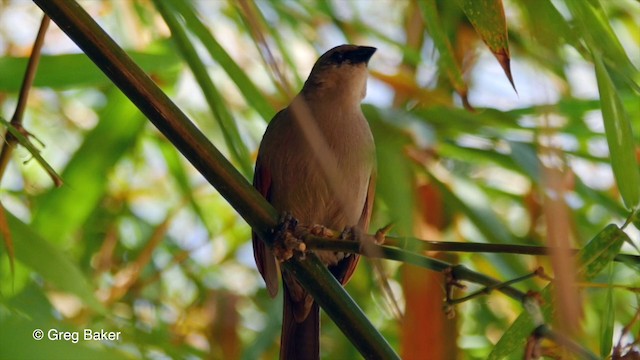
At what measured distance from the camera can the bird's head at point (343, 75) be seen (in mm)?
2146

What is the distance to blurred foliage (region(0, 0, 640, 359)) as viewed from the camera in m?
1.17

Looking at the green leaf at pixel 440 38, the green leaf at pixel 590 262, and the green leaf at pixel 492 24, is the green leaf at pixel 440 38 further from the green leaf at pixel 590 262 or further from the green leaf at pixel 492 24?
the green leaf at pixel 590 262

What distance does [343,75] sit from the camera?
218 centimetres

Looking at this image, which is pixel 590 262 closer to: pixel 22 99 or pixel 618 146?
pixel 618 146

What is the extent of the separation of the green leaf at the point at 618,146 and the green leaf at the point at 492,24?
116 millimetres

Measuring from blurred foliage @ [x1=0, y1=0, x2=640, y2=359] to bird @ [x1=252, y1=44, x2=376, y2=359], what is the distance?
67mm

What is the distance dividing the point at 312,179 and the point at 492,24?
908mm

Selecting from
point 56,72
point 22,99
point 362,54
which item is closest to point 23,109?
point 22,99

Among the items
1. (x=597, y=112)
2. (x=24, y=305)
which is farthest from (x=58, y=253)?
(x=597, y=112)

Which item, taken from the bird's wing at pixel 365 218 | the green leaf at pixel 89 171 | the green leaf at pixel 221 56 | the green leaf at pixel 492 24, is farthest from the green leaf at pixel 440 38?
the green leaf at pixel 89 171

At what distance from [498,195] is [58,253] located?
59.1 inches

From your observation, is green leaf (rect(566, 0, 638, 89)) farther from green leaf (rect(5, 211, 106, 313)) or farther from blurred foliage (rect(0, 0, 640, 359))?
green leaf (rect(5, 211, 106, 313))

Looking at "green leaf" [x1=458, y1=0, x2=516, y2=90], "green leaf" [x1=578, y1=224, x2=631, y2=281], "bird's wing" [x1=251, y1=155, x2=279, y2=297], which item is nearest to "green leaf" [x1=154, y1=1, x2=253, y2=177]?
"green leaf" [x1=458, y1=0, x2=516, y2=90]

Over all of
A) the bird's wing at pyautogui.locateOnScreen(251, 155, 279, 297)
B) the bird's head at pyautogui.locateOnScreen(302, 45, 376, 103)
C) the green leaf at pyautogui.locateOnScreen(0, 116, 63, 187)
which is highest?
the bird's head at pyautogui.locateOnScreen(302, 45, 376, 103)
